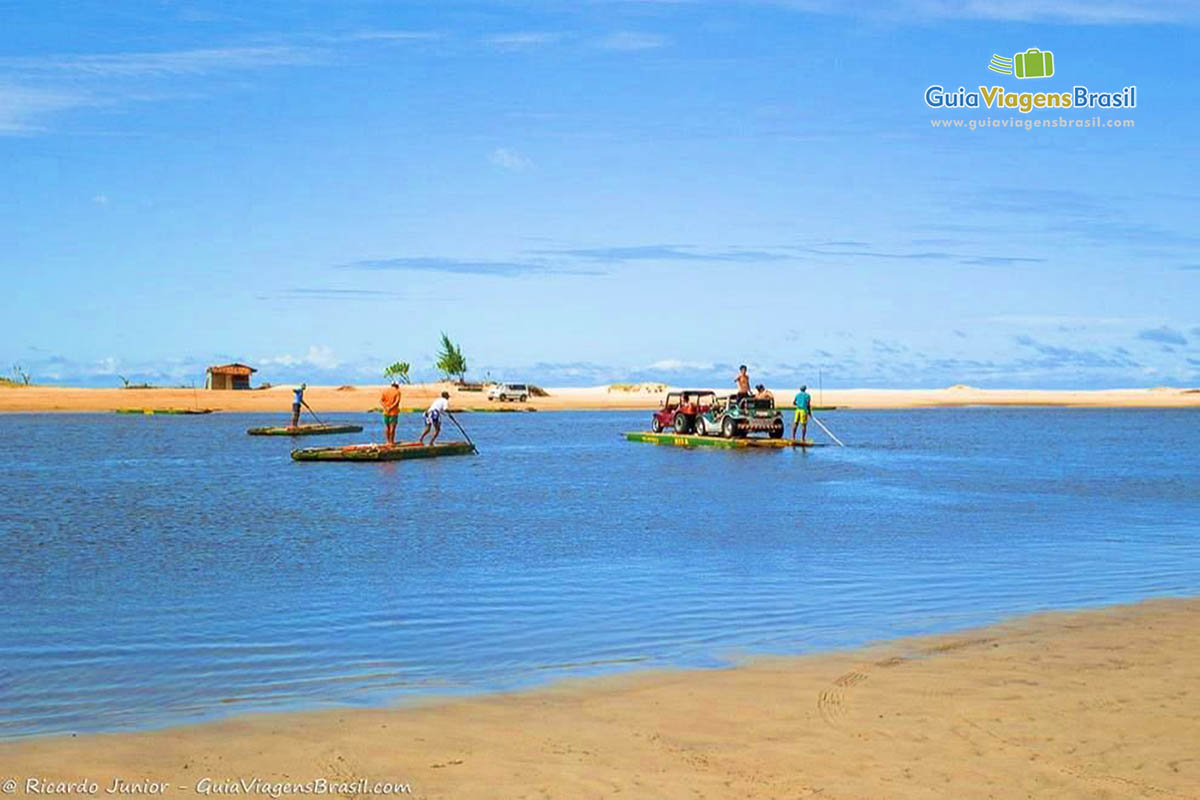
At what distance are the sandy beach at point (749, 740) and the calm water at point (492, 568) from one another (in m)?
0.75

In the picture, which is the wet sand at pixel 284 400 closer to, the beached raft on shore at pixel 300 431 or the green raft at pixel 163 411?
the green raft at pixel 163 411

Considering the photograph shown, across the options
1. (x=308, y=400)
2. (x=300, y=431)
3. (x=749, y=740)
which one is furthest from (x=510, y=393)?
(x=749, y=740)

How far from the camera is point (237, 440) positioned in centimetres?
5091

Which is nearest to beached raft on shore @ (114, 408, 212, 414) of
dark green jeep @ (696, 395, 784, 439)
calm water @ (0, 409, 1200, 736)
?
dark green jeep @ (696, 395, 784, 439)

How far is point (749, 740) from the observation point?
7.63m

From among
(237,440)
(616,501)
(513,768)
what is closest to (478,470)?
(616,501)

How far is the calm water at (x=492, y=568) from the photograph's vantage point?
998 centimetres

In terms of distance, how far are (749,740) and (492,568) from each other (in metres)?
8.35

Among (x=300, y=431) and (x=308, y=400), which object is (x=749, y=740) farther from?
(x=308, y=400)

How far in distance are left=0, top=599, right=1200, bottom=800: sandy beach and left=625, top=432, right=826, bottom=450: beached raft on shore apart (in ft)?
107

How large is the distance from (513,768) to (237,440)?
45878 mm

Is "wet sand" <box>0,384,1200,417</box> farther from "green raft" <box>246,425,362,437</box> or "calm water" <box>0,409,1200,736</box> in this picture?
"calm water" <box>0,409,1200,736</box>

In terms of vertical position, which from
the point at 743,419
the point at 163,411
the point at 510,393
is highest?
the point at 510,393

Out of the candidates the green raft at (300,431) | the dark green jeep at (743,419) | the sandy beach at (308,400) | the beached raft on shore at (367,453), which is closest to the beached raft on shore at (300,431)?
the green raft at (300,431)
